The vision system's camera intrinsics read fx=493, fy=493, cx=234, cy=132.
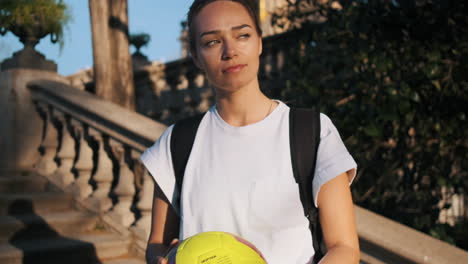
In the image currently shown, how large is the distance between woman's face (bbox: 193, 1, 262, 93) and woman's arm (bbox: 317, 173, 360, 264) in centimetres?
43

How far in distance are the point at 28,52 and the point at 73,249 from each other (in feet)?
7.98

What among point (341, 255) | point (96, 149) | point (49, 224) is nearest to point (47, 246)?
point (49, 224)

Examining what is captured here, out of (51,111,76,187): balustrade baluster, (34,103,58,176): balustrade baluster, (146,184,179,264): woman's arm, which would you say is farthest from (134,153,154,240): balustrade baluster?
(146,184,179,264): woman's arm

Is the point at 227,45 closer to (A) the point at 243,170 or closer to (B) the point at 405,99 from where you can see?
(A) the point at 243,170

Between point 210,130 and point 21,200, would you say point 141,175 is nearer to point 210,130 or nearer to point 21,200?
point 21,200

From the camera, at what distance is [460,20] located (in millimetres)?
3650

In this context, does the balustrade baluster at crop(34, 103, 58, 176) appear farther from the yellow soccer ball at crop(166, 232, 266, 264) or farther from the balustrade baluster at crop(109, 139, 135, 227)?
the yellow soccer ball at crop(166, 232, 266, 264)

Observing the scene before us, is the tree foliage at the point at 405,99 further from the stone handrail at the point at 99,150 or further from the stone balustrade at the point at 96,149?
the stone balustrade at the point at 96,149

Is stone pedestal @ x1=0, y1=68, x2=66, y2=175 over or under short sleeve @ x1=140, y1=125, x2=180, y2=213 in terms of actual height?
under

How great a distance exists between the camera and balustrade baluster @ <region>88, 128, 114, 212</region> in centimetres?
427

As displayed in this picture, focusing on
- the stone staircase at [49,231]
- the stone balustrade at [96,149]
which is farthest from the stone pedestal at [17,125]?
the stone staircase at [49,231]

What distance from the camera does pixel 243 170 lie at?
1545 mm

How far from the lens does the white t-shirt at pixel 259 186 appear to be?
1.49 meters

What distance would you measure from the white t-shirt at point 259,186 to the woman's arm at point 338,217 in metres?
0.03
